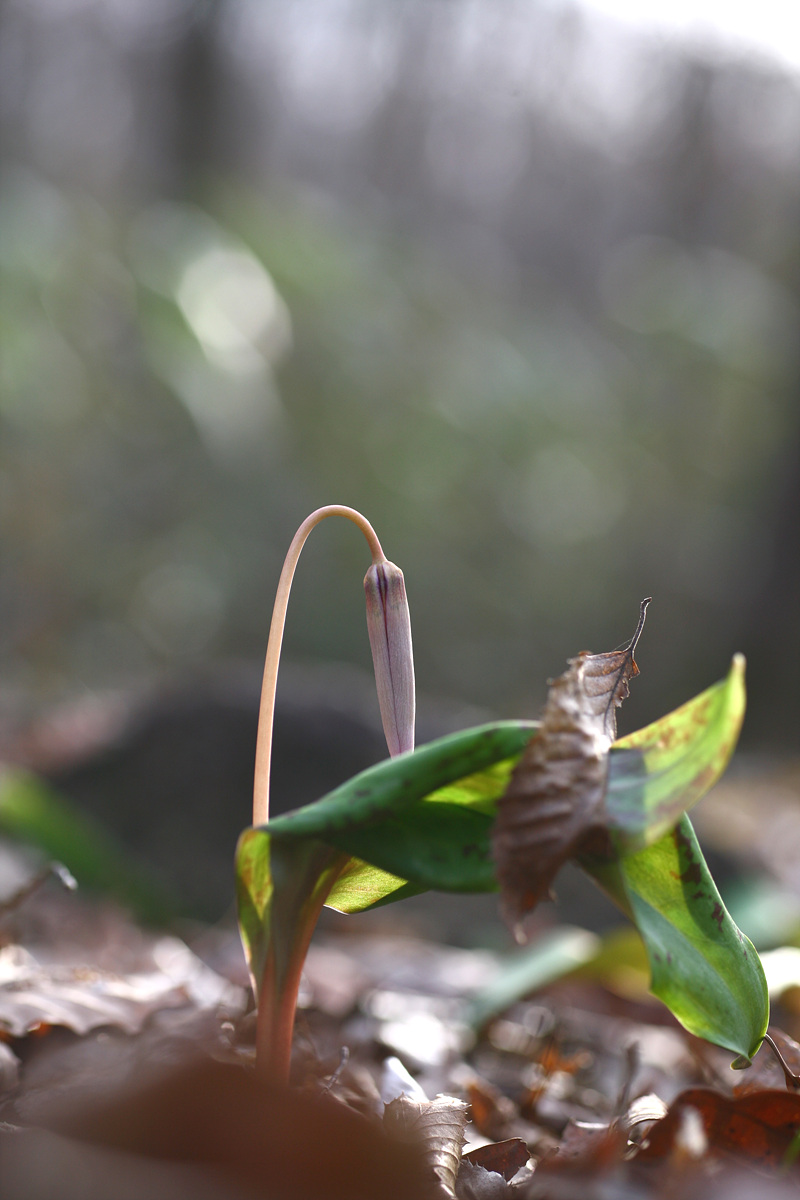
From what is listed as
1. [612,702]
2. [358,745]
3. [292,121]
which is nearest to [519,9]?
[292,121]

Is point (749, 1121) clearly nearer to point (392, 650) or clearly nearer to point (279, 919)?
point (279, 919)

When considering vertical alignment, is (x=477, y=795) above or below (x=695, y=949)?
above

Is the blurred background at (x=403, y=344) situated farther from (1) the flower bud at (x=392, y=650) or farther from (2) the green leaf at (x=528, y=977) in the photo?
(1) the flower bud at (x=392, y=650)

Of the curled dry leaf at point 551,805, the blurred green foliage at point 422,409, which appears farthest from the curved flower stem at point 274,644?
the blurred green foliage at point 422,409

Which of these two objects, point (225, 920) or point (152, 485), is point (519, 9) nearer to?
point (152, 485)

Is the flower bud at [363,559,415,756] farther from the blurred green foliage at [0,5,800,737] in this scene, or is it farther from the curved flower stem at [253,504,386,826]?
the blurred green foliage at [0,5,800,737]

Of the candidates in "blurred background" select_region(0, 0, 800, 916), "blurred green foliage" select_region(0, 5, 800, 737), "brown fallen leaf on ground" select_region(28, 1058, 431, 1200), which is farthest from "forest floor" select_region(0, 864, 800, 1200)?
"blurred green foliage" select_region(0, 5, 800, 737)

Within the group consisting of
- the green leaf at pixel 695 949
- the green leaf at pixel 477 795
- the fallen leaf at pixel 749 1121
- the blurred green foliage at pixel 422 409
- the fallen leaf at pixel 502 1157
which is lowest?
the blurred green foliage at pixel 422 409

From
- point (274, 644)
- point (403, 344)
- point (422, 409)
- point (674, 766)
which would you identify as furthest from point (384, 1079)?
point (403, 344)
